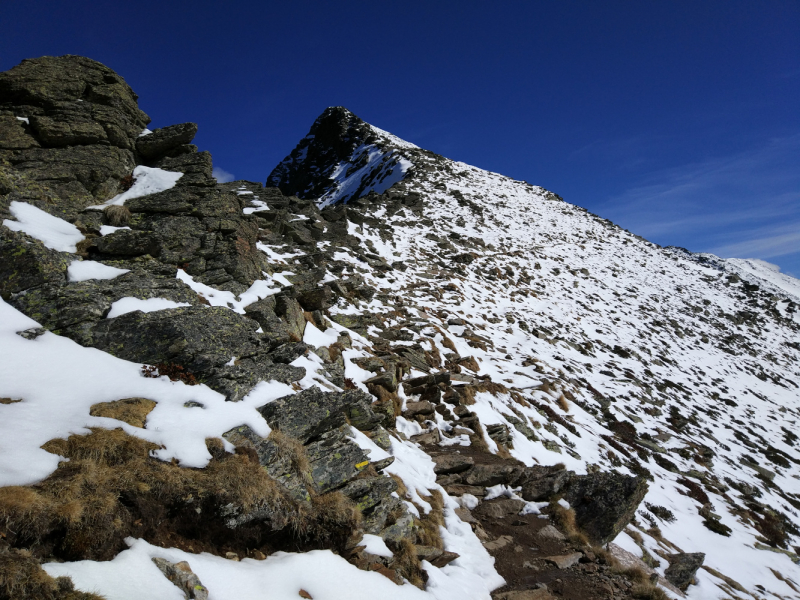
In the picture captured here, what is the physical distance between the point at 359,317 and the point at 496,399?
761cm

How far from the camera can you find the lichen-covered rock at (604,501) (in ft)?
33.7

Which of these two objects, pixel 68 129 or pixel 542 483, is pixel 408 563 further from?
pixel 68 129

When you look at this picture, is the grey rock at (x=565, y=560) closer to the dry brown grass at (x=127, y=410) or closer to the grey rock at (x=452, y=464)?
the grey rock at (x=452, y=464)

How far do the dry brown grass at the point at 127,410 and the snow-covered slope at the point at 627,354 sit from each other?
39.5ft

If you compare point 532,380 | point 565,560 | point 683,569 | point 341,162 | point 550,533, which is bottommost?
point 683,569

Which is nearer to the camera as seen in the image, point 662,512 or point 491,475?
point 491,475

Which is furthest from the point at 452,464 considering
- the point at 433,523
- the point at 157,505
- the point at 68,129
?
the point at 68,129

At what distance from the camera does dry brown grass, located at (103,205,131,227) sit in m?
12.4

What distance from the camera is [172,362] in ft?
27.3

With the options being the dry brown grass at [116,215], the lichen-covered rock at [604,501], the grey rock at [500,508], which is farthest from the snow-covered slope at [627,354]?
the dry brown grass at [116,215]

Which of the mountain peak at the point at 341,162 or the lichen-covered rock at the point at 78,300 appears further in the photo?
the mountain peak at the point at 341,162

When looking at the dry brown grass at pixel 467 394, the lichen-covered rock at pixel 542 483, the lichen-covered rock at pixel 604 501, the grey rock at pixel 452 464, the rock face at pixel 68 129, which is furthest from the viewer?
the dry brown grass at pixel 467 394

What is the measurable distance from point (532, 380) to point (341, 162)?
66.6m

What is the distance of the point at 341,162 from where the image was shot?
76.0 m
